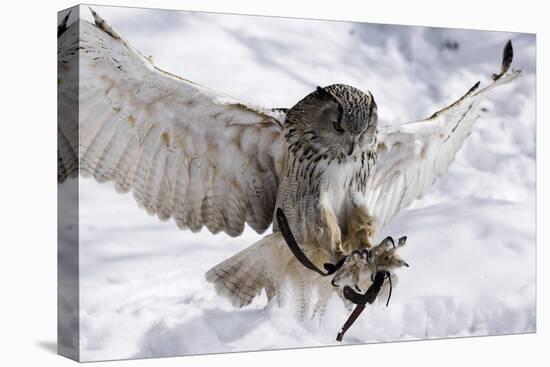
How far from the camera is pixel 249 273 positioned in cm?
422

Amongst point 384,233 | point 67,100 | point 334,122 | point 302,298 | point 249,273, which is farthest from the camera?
point 384,233

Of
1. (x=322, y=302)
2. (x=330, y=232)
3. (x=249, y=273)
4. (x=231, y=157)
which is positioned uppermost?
(x=231, y=157)

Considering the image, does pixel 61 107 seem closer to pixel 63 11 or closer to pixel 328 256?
pixel 63 11

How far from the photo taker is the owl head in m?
4.08

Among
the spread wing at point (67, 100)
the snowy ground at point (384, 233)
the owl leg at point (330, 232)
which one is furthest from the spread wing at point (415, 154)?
the spread wing at point (67, 100)

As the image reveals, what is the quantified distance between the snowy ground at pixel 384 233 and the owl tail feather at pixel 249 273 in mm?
41

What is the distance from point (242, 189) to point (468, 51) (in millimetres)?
1320

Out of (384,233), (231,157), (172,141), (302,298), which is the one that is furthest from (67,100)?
(384,233)

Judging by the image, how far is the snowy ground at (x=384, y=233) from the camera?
13.0 feet

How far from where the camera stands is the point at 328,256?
13.8 ft

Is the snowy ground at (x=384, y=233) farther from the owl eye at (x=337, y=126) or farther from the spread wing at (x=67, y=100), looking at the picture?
the owl eye at (x=337, y=126)

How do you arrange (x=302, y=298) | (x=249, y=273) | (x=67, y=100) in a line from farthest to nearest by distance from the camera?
(x=302, y=298) < (x=249, y=273) < (x=67, y=100)

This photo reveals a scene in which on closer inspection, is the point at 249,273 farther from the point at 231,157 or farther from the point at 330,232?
the point at 231,157

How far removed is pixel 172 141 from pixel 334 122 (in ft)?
2.17
